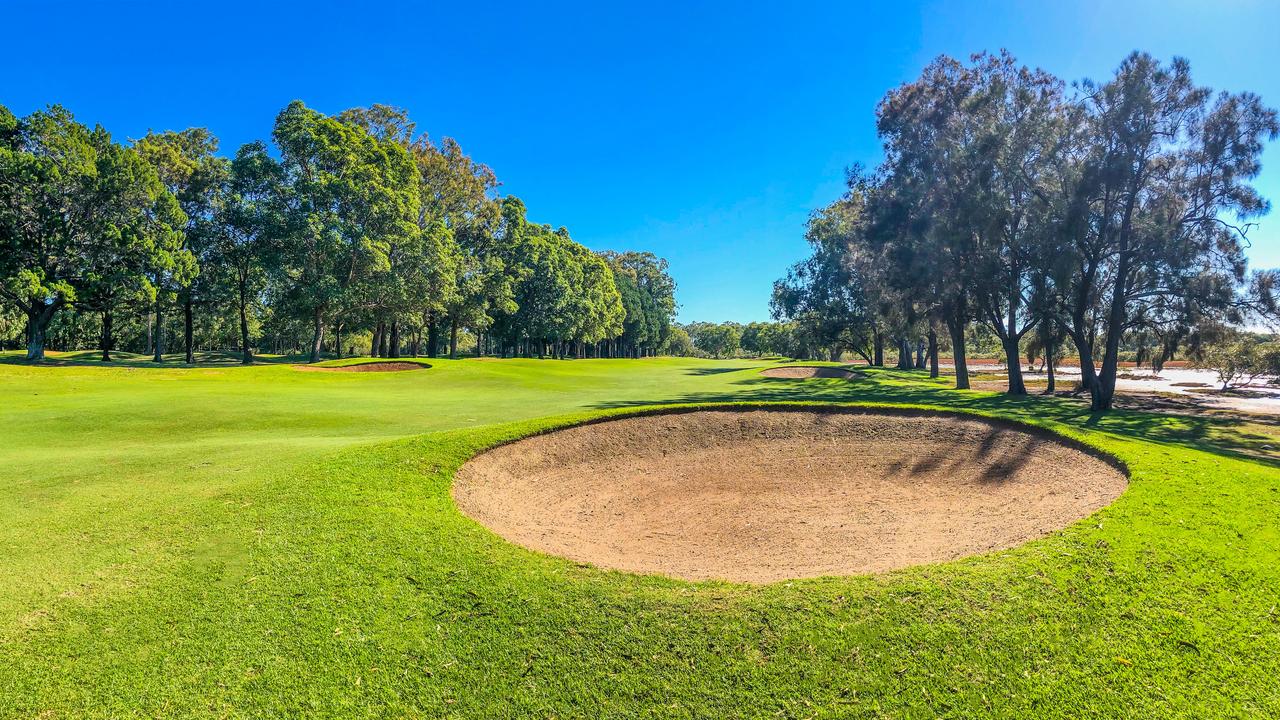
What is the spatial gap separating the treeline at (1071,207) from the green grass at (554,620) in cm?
1805

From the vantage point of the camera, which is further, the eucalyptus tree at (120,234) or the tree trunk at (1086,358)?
the eucalyptus tree at (120,234)

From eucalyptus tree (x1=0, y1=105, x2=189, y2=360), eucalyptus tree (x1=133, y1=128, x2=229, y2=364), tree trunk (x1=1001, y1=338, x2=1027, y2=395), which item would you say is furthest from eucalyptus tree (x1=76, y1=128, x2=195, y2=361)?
tree trunk (x1=1001, y1=338, x2=1027, y2=395)

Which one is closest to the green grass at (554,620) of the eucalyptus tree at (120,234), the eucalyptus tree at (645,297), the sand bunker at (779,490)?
the sand bunker at (779,490)

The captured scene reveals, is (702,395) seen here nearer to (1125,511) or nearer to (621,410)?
(621,410)

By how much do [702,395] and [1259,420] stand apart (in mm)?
21532

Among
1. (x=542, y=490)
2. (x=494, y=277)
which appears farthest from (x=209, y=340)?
(x=542, y=490)

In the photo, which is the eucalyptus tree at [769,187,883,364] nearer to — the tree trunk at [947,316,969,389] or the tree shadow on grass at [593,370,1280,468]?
the tree trunk at [947,316,969,389]

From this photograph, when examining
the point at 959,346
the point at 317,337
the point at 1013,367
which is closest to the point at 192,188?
the point at 317,337

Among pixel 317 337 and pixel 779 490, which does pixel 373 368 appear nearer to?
pixel 317 337

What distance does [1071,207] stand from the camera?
2066cm

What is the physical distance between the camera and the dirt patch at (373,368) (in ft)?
103

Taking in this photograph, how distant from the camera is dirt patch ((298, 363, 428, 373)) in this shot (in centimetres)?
3143

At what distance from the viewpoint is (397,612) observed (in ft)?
15.5

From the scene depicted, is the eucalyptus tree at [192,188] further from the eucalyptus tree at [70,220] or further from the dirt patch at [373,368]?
the dirt patch at [373,368]
